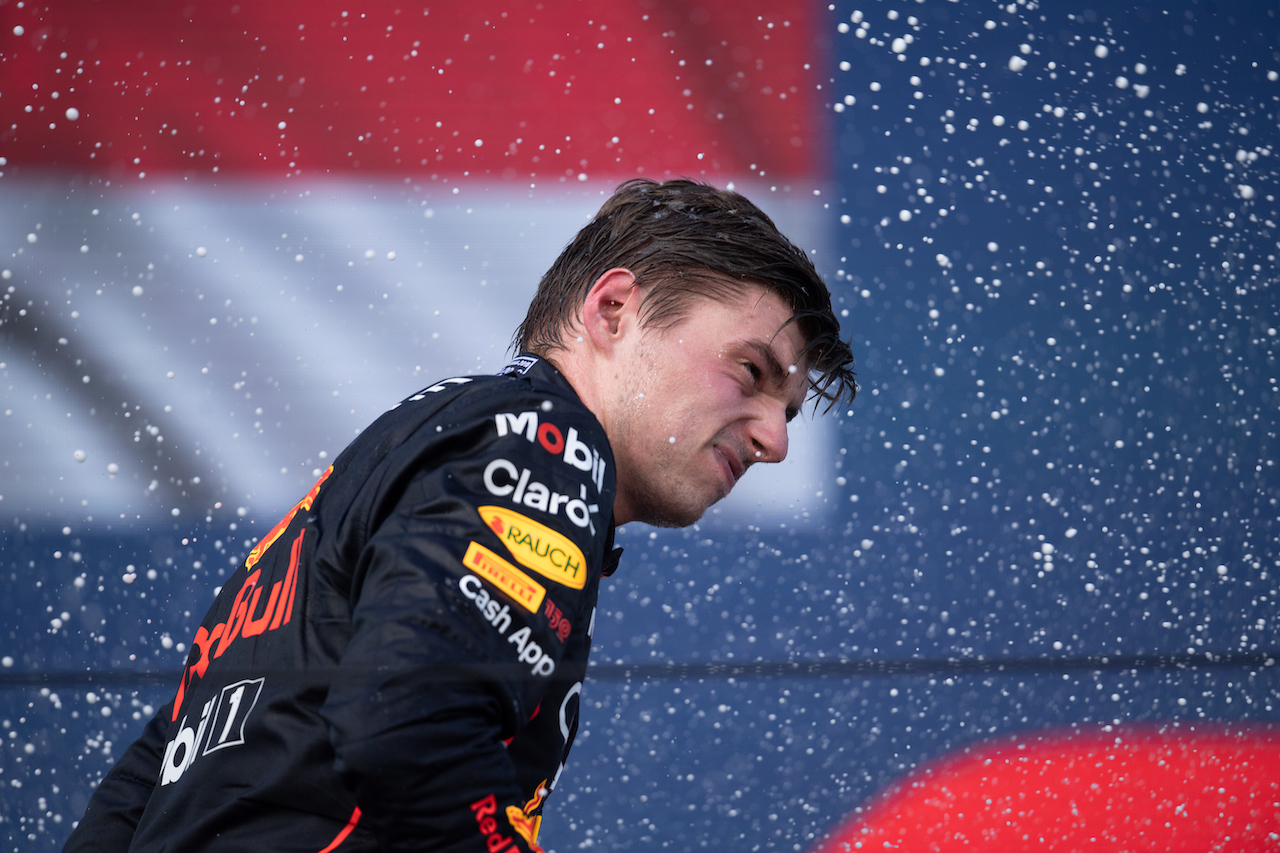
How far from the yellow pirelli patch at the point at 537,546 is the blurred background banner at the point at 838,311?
0.71 meters

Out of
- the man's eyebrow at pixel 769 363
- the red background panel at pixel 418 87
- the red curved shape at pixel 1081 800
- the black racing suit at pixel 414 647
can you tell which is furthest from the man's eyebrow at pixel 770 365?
the red curved shape at pixel 1081 800

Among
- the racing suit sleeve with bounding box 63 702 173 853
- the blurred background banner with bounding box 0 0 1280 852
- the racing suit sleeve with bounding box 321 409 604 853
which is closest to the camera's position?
the racing suit sleeve with bounding box 321 409 604 853

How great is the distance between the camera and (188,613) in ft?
3.75

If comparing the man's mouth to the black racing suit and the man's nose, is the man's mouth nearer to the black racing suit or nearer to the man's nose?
the man's nose

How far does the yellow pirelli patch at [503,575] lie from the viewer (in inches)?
16.8

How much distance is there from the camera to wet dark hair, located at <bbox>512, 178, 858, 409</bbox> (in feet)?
2.15

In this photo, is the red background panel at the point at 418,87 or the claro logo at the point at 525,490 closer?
the claro logo at the point at 525,490

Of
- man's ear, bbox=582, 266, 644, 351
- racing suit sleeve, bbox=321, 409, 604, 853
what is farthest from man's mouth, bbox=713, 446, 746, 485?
racing suit sleeve, bbox=321, 409, 604, 853

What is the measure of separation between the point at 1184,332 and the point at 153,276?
1350 millimetres

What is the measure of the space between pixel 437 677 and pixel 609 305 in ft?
1.10

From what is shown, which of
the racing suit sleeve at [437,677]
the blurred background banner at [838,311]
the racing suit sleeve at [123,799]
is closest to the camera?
the racing suit sleeve at [437,677]

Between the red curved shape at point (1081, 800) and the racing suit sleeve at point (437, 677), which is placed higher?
the red curved shape at point (1081, 800)

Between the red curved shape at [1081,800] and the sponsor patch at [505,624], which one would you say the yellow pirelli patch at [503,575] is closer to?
the sponsor patch at [505,624]

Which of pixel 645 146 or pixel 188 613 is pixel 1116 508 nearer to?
pixel 645 146
